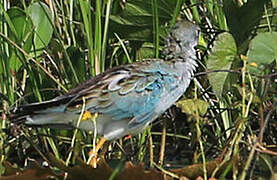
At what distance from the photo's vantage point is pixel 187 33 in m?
1.99

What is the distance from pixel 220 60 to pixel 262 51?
5.4 inches

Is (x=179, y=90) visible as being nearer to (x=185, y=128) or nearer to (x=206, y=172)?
(x=206, y=172)

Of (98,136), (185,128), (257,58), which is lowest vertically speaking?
(185,128)

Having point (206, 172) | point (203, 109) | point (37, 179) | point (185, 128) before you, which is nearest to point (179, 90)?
point (203, 109)

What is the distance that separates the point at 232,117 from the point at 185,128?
0.73 ft

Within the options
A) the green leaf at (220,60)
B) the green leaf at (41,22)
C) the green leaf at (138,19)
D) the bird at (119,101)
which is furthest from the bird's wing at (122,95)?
the green leaf at (41,22)

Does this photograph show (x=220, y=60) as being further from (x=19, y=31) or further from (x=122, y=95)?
(x=19, y=31)

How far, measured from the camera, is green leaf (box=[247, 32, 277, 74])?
6.66ft

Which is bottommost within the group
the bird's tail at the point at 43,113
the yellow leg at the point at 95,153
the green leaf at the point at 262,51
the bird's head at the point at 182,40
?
the yellow leg at the point at 95,153

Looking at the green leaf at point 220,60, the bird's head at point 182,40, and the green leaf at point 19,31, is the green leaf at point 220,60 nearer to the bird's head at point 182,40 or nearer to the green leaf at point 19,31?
the bird's head at point 182,40

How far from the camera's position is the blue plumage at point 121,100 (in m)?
1.86

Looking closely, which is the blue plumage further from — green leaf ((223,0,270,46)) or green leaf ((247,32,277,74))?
green leaf ((223,0,270,46))

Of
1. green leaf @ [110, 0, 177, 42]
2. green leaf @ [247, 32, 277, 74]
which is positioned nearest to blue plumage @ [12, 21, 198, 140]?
green leaf @ [247, 32, 277, 74]

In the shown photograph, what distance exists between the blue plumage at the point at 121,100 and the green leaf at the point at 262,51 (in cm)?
17
